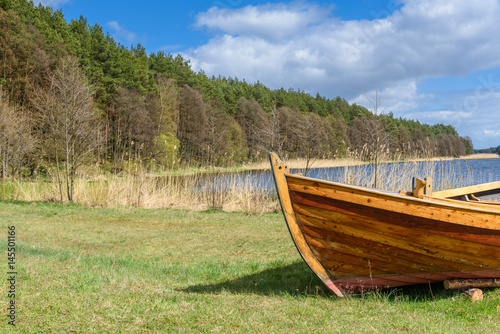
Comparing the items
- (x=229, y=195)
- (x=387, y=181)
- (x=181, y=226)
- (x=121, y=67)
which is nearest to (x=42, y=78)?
(x=121, y=67)

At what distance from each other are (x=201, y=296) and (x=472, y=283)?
8.55ft

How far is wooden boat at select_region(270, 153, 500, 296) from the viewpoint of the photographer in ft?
10.6

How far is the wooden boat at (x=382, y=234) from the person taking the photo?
3.22 meters

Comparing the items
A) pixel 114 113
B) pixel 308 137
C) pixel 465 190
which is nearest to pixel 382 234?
pixel 465 190

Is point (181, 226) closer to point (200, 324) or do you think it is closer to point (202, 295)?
point (202, 295)

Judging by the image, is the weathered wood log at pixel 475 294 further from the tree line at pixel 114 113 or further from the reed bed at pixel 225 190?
the tree line at pixel 114 113

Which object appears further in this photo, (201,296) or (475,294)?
(201,296)

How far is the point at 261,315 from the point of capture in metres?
3.00

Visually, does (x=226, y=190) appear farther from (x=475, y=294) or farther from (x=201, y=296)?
(x=475, y=294)

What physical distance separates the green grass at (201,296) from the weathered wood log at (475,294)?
0.06 meters

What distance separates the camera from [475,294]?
340 centimetres

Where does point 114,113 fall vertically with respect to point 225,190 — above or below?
above

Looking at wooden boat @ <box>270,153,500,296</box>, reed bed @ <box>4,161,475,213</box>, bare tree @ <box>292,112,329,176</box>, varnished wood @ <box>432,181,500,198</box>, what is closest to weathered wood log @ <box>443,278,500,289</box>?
wooden boat @ <box>270,153,500,296</box>

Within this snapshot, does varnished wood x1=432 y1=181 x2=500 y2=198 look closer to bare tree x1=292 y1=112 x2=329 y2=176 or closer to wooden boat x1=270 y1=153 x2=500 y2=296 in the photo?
wooden boat x1=270 y1=153 x2=500 y2=296
